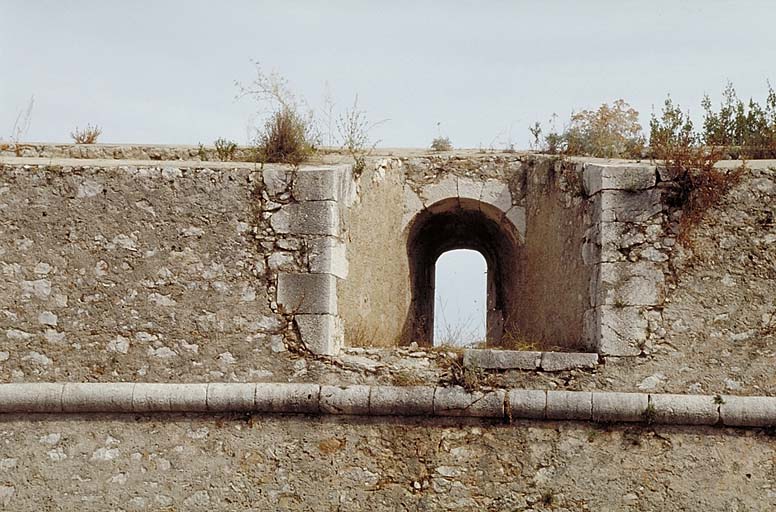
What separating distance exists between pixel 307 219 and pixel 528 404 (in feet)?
6.68

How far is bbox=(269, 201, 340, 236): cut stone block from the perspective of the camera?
742 centimetres

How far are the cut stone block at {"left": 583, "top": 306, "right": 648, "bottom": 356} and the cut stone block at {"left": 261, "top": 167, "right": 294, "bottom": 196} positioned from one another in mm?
2419

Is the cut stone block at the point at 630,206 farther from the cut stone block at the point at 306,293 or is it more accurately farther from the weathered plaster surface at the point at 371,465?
the cut stone block at the point at 306,293

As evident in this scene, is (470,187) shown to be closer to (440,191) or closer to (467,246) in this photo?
(440,191)

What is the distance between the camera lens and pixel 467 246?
10016 millimetres

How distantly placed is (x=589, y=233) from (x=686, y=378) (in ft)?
4.12

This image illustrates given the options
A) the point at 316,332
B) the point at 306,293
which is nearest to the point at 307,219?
the point at 306,293

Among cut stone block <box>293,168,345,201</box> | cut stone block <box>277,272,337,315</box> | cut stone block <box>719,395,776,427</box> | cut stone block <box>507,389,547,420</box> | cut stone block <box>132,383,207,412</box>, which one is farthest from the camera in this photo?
cut stone block <box>293,168,345,201</box>

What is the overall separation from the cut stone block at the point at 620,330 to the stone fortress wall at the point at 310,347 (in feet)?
0.05

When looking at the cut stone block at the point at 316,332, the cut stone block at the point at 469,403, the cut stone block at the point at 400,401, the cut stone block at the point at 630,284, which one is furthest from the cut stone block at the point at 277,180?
the cut stone block at the point at 630,284

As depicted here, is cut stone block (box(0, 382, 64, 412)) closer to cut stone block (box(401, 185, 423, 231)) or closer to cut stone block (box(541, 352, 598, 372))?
cut stone block (box(401, 185, 423, 231))

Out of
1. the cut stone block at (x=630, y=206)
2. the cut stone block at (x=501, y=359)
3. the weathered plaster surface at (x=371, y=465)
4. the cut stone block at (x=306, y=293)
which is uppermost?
the cut stone block at (x=630, y=206)

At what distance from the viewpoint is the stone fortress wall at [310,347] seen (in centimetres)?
708

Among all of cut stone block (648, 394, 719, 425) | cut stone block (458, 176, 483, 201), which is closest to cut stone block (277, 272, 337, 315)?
cut stone block (458, 176, 483, 201)
